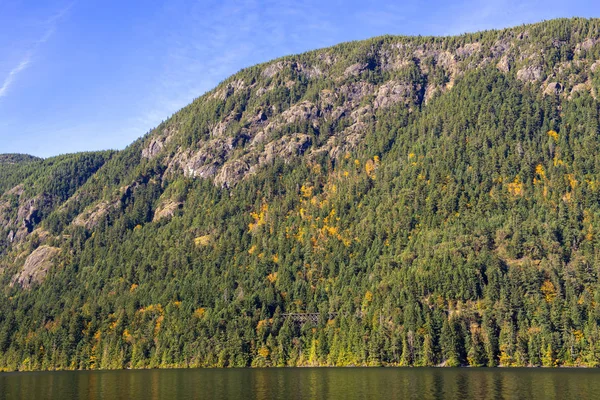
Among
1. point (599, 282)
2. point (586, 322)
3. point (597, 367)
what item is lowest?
point (597, 367)

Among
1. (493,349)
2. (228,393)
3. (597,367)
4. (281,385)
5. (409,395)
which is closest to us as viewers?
(409,395)

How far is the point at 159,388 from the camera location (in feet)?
407

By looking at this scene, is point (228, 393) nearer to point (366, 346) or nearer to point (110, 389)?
point (110, 389)

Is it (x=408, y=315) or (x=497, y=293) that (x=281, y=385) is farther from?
(x=497, y=293)

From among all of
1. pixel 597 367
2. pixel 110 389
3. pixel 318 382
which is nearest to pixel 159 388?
pixel 110 389

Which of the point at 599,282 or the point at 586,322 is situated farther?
the point at 599,282

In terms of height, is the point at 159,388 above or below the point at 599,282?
below

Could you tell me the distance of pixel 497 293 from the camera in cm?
19950

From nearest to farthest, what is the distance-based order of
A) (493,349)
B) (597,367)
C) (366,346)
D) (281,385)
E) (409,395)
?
(409,395) < (281,385) < (597,367) < (493,349) < (366,346)

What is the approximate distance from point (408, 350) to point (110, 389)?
99.5m

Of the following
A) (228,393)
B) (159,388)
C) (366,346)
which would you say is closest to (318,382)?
(228,393)

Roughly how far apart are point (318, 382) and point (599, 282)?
115 meters

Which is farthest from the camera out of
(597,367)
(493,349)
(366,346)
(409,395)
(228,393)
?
(366,346)

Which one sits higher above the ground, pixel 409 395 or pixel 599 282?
pixel 599 282
